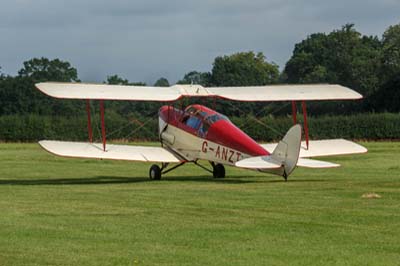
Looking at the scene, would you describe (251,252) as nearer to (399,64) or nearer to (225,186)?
(225,186)

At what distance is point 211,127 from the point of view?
22969 millimetres

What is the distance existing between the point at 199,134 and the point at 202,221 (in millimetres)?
9587

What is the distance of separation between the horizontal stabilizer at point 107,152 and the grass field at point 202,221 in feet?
2.00

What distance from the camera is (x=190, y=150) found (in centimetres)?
2381

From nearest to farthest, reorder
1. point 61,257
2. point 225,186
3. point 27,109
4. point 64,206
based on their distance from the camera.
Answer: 1. point 61,257
2. point 64,206
3. point 225,186
4. point 27,109

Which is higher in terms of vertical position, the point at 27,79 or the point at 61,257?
the point at 27,79

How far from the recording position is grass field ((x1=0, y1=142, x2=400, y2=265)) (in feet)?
35.8

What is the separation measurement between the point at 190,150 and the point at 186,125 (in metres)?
0.70

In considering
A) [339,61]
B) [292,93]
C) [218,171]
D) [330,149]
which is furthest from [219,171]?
[339,61]

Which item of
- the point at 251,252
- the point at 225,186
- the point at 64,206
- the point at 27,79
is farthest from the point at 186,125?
the point at 27,79

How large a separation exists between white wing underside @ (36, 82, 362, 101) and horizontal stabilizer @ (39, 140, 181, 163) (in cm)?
141

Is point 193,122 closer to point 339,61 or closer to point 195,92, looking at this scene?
point 195,92

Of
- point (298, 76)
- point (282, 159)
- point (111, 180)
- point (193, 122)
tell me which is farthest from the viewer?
point (298, 76)

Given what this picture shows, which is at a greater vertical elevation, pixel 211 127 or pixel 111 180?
pixel 211 127
